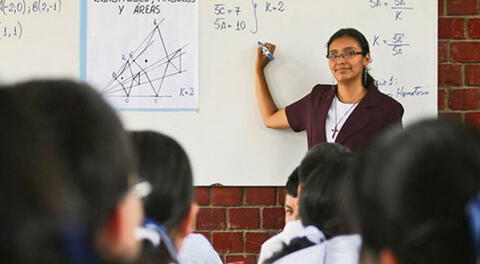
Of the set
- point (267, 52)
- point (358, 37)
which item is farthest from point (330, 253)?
point (267, 52)

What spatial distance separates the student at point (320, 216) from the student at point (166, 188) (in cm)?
30

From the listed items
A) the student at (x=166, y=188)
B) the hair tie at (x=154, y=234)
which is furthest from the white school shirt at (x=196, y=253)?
the hair tie at (x=154, y=234)

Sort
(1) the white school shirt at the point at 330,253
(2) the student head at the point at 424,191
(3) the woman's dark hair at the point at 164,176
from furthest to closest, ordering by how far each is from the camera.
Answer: (1) the white school shirt at the point at 330,253, (3) the woman's dark hair at the point at 164,176, (2) the student head at the point at 424,191

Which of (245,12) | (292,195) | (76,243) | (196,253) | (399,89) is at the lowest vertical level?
(196,253)

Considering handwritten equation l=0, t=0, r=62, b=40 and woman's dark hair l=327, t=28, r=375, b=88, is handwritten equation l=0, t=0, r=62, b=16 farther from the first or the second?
woman's dark hair l=327, t=28, r=375, b=88

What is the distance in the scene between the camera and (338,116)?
3080 mm

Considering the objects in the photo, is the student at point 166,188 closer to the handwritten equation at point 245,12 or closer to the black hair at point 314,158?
the black hair at point 314,158

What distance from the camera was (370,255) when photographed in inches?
33.9

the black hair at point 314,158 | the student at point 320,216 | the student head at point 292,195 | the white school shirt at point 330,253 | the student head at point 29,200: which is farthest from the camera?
the student head at point 292,195

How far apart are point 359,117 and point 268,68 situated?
51 centimetres

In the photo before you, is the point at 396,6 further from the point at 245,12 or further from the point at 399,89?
the point at 245,12

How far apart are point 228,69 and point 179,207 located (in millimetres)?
2034

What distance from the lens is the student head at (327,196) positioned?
1.53m

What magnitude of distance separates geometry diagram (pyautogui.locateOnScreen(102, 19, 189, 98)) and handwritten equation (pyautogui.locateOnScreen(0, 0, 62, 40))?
418 mm
